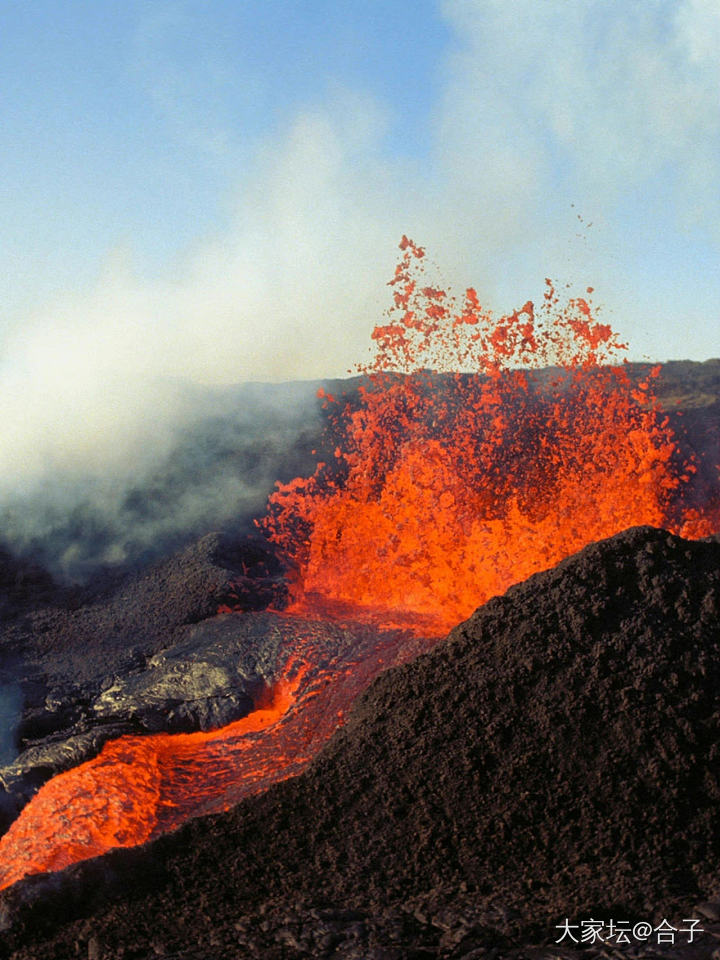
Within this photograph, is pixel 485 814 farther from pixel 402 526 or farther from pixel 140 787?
pixel 402 526

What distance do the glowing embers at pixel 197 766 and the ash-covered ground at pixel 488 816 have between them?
114 centimetres

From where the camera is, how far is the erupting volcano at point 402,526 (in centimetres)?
662

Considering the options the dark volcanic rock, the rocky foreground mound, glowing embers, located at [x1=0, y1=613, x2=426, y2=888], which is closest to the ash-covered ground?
the rocky foreground mound

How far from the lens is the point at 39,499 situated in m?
12.6

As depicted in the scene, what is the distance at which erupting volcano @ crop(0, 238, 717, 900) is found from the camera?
6.62 m

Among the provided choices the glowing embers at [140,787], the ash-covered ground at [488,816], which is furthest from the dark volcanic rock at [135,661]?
Result: the ash-covered ground at [488,816]

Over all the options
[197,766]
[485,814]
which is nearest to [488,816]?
[485,814]

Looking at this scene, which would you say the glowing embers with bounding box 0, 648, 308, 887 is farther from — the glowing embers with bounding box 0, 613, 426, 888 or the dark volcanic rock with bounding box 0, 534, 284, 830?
the dark volcanic rock with bounding box 0, 534, 284, 830

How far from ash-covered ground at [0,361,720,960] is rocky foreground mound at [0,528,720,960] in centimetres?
1

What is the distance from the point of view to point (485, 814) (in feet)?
15.8

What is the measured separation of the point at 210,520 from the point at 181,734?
4.98m

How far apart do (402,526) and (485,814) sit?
21.7ft

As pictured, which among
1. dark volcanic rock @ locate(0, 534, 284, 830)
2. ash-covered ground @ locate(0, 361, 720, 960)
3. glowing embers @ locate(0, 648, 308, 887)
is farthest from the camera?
dark volcanic rock @ locate(0, 534, 284, 830)

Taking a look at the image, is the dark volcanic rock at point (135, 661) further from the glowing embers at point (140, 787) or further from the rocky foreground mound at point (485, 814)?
the rocky foreground mound at point (485, 814)
